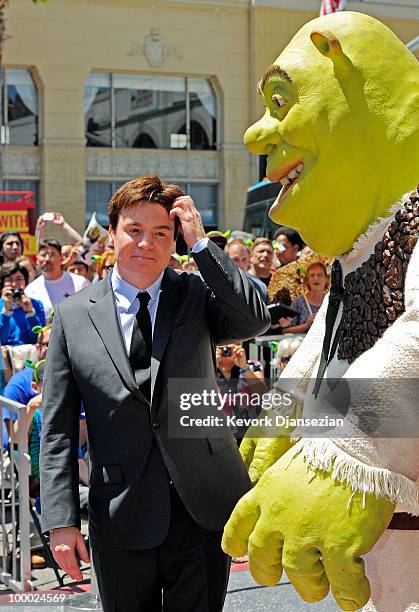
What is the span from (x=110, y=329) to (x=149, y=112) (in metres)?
24.6

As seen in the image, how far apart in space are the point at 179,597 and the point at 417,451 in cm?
105

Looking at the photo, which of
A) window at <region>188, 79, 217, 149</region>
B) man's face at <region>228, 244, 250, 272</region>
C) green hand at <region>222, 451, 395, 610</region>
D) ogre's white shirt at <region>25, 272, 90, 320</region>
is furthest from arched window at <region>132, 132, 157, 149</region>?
green hand at <region>222, 451, 395, 610</region>

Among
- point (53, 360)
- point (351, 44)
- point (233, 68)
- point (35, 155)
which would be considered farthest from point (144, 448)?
point (233, 68)

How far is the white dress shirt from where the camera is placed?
9.77ft

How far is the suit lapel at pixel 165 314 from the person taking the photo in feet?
9.48

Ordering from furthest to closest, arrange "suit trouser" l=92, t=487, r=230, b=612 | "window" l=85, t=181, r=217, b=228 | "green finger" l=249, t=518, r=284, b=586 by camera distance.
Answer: "window" l=85, t=181, r=217, b=228 → "suit trouser" l=92, t=487, r=230, b=612 → "green finger" l=249, t=518, r=284, b=586

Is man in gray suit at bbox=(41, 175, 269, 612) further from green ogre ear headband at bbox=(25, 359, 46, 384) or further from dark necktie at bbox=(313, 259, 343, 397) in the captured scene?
green ogre ear headband at bbox=(25, 359, 46, 384)

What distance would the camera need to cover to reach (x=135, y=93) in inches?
1049

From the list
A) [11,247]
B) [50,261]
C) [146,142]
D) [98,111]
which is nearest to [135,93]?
[98,111]

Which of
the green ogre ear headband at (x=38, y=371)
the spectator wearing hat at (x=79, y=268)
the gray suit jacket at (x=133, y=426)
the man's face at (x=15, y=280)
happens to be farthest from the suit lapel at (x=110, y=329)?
the spectator wearing hat at (x=79, y=268)

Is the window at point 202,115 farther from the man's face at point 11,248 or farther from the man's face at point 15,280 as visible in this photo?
the man's face at point 15,280

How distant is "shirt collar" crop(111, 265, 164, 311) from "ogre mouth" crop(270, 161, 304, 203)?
64cm

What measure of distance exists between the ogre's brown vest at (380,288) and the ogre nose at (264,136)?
0.40m

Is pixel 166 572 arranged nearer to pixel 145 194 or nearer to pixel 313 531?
pixel 313 531
